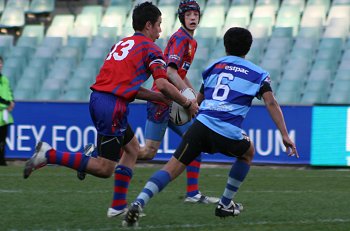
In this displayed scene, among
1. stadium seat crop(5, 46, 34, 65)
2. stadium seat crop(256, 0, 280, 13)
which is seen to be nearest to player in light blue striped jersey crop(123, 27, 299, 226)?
stadium seat crop(256, 0, 280, 13)

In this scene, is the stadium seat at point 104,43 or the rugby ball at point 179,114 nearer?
the rugby ball at point 179,114

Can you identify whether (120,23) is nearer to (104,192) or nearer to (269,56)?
(269,56)

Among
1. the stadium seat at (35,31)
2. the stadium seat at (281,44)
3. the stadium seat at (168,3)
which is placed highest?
the stadium seat at (168,3)

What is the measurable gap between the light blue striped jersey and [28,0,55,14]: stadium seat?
57.5 ft

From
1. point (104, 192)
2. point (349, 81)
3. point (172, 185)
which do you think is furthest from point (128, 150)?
point (349, 81)

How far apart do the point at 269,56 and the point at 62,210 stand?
1181 cm

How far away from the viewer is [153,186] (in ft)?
23.5

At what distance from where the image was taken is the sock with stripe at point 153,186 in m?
7.08

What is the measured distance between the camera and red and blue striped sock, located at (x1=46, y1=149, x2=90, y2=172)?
7.52 m

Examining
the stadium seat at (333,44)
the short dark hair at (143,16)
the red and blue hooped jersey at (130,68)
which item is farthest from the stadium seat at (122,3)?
the red and blue hooped jersey at (130,68)

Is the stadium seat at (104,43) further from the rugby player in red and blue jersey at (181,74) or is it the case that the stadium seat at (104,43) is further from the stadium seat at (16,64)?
Result: the rugby player in red and blue jersey at (181,74)

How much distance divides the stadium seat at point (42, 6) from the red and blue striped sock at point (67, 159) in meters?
17.4

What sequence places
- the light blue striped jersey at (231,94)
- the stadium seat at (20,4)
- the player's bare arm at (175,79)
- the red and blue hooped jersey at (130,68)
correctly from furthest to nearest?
the stadium seat at (20,4) < the player's bare arm at (175,79) < the red and blue hooped jersey at (130,68) < the light blue striped jersey at (231,94)

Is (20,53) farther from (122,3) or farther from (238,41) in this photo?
(238,41)
